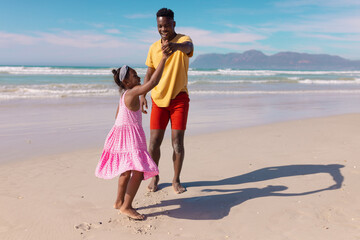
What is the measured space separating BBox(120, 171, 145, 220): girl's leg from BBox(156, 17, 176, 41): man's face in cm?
144

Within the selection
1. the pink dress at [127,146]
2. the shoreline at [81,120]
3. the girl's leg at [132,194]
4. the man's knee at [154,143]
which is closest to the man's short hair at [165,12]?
the pink dress at [127,146]

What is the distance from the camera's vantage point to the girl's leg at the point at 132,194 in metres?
2.97

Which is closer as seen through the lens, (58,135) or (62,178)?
(62,178)

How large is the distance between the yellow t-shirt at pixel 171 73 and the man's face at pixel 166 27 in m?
0.07

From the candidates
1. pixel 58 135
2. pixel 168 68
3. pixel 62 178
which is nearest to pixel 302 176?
pixel 168 68

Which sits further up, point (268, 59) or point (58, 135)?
point (268, 59)

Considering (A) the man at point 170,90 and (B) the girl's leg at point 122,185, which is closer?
(B) the girl's leg at point 122,185

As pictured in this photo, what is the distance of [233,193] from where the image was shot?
3.74 m

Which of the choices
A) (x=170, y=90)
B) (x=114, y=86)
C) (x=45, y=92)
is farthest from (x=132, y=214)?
(x=45, y=92)

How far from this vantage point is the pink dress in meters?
2.94

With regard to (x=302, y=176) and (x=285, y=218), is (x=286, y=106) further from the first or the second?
(x=285, y=218)

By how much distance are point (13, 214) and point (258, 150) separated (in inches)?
150

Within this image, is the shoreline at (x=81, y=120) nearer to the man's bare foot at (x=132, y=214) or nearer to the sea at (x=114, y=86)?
the man's bare foot at (x=132, y=214)

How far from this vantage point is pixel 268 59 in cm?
15838
